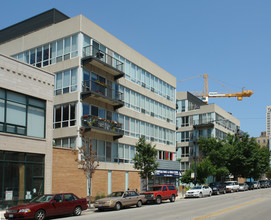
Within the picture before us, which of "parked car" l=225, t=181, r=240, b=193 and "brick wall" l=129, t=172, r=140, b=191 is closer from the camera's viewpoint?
"brick wall" l=129, t=172, r=140, b=191

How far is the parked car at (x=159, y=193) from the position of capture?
29270 millimetres

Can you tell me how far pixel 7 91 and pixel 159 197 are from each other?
1460cm

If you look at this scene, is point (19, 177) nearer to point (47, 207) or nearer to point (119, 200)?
point (47, 207)

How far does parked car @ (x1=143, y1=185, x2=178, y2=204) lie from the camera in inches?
1152

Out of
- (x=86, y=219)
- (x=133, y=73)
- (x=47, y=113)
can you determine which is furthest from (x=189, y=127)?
(x=86, y=219)

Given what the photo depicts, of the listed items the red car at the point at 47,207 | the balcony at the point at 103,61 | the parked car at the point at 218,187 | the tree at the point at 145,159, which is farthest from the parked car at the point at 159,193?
the parked car at the point at 218,187

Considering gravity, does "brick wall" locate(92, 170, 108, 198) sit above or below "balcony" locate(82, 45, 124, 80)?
below

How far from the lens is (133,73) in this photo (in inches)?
1602

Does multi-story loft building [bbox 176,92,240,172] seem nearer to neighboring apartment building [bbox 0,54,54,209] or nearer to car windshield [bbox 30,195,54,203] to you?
neighboring apartment building [bbox 0,54,54,209]

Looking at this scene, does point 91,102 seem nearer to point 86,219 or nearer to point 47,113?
point 47,113

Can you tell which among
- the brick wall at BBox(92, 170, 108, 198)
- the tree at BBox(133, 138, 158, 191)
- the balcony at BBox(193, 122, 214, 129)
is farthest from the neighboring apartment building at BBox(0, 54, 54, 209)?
the balcony at BBox(193, 122, 214, 129)

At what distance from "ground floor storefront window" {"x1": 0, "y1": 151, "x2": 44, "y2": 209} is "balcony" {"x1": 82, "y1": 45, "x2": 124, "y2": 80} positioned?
10.4 meters

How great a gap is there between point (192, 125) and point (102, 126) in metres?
35.1

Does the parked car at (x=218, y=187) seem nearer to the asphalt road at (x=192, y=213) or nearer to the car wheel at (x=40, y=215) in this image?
the asphalt road at (x=192, y=213)
